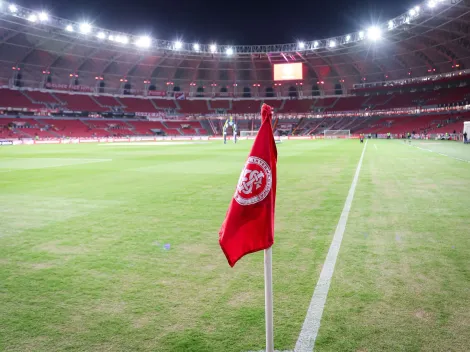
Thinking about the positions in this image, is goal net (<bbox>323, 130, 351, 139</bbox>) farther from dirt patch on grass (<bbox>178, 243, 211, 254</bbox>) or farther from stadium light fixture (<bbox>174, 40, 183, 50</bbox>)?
dirt patch on grass (<bbox>178, 243, 211, 254</bbox>)

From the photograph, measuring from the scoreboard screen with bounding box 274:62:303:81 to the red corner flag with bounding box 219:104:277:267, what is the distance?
2940 inches

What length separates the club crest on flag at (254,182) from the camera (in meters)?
2.64

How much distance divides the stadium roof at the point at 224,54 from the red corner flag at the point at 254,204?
5044 cm

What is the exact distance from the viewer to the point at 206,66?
3533 inches

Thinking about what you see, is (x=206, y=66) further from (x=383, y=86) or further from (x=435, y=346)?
(x=435, y=346)

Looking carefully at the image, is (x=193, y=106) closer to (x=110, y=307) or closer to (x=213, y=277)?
(x=213, y=277)

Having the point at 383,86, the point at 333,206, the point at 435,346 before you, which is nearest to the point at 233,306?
the point at 435,346

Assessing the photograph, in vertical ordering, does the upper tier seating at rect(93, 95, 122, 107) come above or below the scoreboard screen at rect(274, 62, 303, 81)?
below

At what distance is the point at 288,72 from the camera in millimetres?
74625

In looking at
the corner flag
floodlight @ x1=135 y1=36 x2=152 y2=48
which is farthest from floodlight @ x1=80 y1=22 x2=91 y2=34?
the corner flag

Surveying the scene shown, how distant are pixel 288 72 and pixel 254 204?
75673mm

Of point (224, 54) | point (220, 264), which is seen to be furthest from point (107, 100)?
point (220, 264)

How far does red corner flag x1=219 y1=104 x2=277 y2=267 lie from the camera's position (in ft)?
8.70

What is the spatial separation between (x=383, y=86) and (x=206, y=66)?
40.8m
